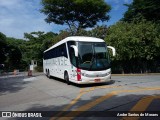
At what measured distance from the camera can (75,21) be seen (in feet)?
150

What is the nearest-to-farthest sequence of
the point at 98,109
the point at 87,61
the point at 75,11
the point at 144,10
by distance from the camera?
the point at 98,109, the point at 87,61, the point at 144,10, the point at 75,11

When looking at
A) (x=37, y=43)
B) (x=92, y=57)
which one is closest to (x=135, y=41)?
(x=92, y=57)

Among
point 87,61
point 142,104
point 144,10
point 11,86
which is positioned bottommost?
point 11,86

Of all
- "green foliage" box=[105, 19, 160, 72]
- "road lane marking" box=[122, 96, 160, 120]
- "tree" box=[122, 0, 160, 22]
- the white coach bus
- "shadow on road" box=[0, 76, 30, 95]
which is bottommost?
"shadow on road" box=[0, 76, 30, 95]

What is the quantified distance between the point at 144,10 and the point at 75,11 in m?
11.5

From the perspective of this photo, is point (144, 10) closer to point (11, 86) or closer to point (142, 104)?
point (11, 86)

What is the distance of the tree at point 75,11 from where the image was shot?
43.7m

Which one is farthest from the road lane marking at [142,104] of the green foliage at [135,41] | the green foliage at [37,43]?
the green foliage at [37,43]

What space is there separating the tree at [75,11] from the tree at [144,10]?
4.28m

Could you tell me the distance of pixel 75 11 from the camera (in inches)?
1757

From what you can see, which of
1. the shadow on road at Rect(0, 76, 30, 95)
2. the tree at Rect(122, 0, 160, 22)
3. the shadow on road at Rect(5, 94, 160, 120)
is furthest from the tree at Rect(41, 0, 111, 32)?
the shadow on road at Rect(5, 94, 160, 120)

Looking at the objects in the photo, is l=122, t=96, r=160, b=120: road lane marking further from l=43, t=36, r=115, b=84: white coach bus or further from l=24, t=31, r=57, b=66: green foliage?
l=24, t=31, r=57, b=66: green foliage

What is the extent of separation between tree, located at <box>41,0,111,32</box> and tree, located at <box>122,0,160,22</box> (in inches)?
168

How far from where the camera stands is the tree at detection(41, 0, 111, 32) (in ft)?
143
